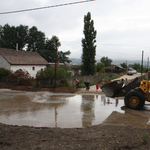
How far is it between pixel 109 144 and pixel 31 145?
244cm

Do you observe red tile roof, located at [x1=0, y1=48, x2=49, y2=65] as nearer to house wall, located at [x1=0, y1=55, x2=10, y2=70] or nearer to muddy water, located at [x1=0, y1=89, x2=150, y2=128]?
house wall, located at [x1=0, y1=55, x2=10, y2=70]

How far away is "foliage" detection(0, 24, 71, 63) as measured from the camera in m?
52.7

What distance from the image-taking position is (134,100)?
38.4 feet

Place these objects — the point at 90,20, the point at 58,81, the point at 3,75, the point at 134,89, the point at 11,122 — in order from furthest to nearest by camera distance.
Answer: the point at 90,20 < the point at 3,75 < the point at 58,81 < the point at 134,89 < the point at 11,122

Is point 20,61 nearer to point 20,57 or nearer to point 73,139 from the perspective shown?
point 20,57

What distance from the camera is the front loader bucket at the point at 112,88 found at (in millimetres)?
13094

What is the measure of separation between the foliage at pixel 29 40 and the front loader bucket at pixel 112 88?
135 ft

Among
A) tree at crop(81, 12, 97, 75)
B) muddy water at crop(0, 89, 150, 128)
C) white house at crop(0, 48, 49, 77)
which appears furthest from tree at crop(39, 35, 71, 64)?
muddy water at crop(0, 89, 150, 128)

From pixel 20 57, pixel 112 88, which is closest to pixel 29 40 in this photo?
pixel 20 57

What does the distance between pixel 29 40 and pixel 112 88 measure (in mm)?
45860

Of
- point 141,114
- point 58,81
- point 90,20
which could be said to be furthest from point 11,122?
point 90,20

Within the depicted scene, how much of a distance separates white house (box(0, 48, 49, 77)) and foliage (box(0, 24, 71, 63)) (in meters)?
16.9

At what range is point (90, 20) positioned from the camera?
130 feet

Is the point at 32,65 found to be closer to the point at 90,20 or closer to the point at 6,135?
the point at 90,20
